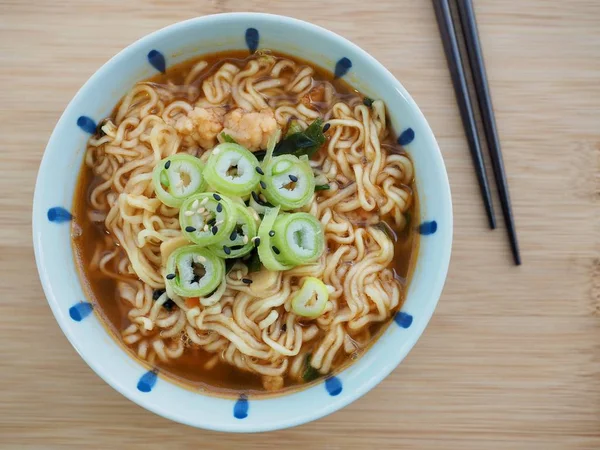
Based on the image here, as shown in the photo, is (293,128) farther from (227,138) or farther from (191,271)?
(191,271)

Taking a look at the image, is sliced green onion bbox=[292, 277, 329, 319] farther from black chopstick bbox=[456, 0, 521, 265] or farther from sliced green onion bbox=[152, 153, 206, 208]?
black chopstick bbox=[456, 0, 521, 265]

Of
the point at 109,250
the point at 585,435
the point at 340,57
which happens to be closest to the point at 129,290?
the point at 109,250

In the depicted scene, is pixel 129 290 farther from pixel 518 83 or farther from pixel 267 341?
pixel 518 83

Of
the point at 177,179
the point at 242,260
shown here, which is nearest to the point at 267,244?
the point at 242,260

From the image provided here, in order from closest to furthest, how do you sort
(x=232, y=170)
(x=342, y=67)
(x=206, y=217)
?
(x=206, y=217) → (x=232, y=170) → (x=342, y=67)

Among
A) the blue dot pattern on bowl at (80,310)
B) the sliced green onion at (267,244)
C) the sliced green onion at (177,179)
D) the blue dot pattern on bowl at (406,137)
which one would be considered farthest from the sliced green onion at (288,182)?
the blue dot pattern on bowl at (80,310)

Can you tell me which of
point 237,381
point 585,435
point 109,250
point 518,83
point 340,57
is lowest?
point 585,435
